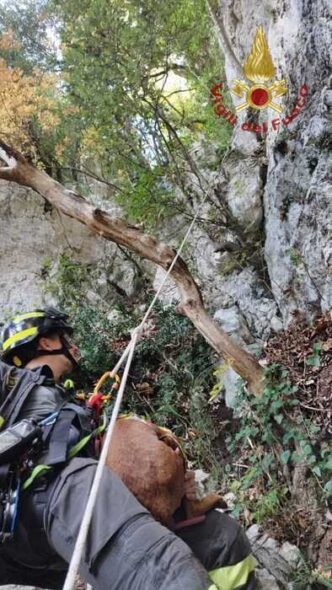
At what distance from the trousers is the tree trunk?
2044 mm

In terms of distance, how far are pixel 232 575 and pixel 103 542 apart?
107 cm

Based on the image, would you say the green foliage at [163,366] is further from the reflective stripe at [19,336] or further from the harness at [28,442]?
the harness at [28,442]

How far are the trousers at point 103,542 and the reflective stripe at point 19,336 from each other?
1038 millimetres

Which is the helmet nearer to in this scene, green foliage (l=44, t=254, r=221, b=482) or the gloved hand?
the gloved hand

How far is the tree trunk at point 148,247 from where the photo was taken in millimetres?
4176

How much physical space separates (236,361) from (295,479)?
1.18 m

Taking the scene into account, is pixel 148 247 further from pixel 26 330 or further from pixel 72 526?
pixel 72 526

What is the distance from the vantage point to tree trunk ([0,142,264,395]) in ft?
13.7

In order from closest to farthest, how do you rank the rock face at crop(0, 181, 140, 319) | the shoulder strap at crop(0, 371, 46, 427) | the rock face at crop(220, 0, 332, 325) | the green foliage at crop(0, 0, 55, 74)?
the shoulder strap at crop(0, 371, 46, 427) < the rock face at crop(220, 0, 332, 325) < the rock face at crop(0, 181, 140, 319) < the green foliage at crop(0, 0, 55, 74)

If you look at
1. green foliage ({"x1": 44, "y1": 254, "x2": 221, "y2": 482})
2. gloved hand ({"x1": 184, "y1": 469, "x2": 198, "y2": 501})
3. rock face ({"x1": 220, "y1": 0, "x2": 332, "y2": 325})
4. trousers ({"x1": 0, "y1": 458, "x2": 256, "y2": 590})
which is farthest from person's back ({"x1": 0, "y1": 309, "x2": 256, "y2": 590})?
green foliage ({"x1": 44, "y1": 254, "x2": 221, "y2": 482})

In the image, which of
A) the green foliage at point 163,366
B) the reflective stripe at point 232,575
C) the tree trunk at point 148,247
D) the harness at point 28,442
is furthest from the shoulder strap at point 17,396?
the green foliage at point 163,366

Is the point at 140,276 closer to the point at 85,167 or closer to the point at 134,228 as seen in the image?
the point at 85,167

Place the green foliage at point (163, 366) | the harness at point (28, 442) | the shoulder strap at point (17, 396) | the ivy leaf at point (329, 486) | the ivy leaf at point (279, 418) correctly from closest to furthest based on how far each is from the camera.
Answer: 1. the harness at point (28, 442)
2. the shoulder strap at point (17, 396)
3. the ivy leaf at point (329, 486)
4. the ivy leaf at point (279, 418)
5. the green foliage at point (163, 366)

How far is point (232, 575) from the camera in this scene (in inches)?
94.3
